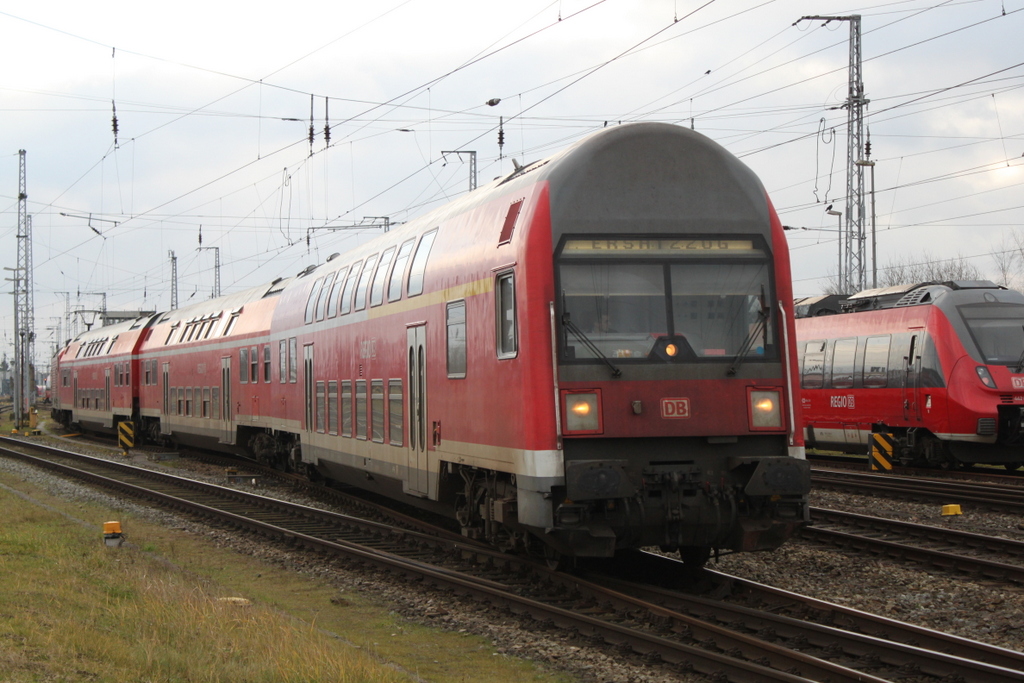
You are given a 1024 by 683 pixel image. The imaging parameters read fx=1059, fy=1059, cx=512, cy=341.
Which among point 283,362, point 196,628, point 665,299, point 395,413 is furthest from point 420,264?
point 283,362

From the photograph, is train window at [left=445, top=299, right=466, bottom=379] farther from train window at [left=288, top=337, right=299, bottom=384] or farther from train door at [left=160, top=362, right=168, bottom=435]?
train door at [left=160, top=362, right=168, bottom=435]

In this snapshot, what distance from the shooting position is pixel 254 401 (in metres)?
23.4

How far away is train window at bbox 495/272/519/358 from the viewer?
9.45 meters

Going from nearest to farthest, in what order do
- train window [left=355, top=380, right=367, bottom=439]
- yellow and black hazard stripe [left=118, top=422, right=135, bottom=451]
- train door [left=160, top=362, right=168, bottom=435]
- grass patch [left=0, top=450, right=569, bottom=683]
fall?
grass patch [left=0, top=450, right=569, bottom=683] < train window [left=355, top=380, right=367, bottom=439] < yellow and black hazard stripe [left=118, top=422, right=135, bottom=451] < train door [left=160, top=362, right=168, bottom=435]

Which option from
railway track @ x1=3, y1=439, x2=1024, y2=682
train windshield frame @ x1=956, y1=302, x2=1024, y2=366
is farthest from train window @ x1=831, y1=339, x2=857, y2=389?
railway track @ x1=3, y1=439, x2=1024, y2=682

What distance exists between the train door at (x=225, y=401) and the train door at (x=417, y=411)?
14.1 m

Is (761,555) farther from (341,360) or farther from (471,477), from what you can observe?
(341,360)

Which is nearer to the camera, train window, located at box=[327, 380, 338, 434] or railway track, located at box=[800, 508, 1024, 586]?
railway track, located at box=[800, 508, 1024, 586]

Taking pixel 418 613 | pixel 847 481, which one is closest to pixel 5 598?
pixel 418 613

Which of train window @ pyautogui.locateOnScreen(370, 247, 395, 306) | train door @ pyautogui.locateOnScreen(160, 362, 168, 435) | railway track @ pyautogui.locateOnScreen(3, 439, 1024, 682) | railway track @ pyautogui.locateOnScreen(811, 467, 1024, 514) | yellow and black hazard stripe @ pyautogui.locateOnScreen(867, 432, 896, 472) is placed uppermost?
train window @ pyautogui.locateOnScreen(370, 247, 395, 306)

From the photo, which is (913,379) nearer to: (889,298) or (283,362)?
(889,298)

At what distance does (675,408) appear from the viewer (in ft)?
29.9

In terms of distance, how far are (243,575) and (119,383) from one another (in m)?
28.7

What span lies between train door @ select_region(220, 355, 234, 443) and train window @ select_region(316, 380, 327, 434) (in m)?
8.80
